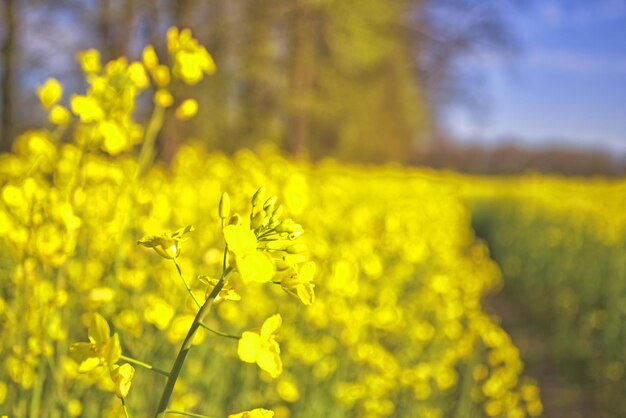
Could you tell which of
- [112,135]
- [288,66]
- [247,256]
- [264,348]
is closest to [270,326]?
[264,348]

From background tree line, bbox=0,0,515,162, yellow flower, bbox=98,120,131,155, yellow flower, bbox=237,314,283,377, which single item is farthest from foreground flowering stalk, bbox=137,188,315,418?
background tree line, bbox=0,0,515,162

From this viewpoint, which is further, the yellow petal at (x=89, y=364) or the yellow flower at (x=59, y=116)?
the yellow flower at (x=59, y=116)

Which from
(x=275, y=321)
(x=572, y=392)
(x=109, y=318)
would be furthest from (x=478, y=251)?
(x=275, y=321)

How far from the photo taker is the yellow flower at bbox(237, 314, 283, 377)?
0.84m

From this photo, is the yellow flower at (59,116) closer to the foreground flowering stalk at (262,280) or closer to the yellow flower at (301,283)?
the foreground flowering stalk at (262,280)

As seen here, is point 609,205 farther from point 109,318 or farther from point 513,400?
point 109,318

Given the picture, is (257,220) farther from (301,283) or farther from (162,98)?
(162,98)

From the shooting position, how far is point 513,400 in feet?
6.92

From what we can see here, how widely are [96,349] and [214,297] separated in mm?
193

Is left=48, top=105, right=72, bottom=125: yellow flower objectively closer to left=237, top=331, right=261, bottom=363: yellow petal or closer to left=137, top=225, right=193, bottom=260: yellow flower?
left=137, top=225, right=193, bottom=260: yellow flower

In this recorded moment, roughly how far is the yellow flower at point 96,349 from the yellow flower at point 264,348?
0.48 feet

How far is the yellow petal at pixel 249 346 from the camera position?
84 centimetres

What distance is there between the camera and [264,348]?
867 millimetres

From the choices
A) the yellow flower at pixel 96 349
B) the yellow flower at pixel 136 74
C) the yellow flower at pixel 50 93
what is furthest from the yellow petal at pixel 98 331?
the yellow flower at pixel 50 93
